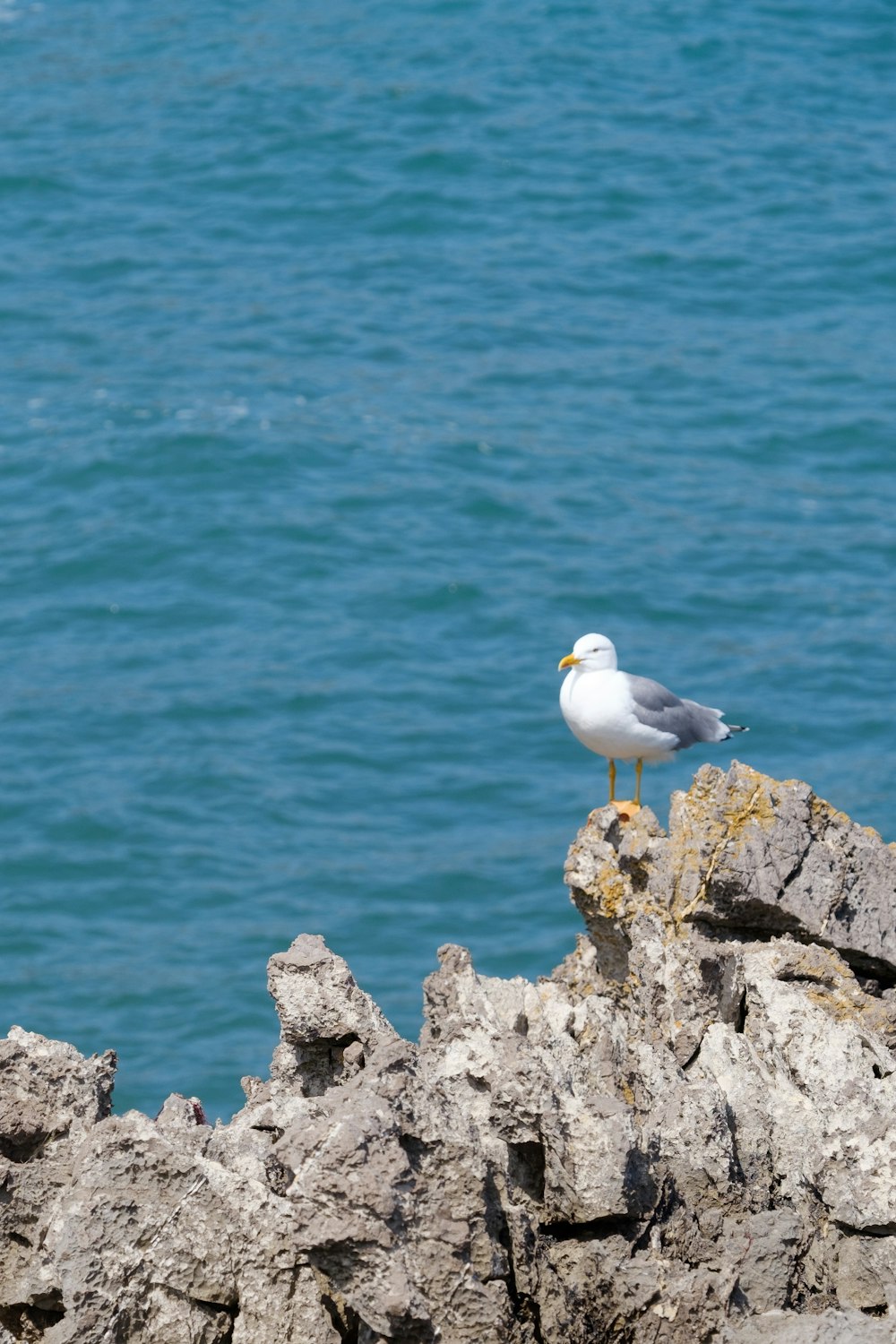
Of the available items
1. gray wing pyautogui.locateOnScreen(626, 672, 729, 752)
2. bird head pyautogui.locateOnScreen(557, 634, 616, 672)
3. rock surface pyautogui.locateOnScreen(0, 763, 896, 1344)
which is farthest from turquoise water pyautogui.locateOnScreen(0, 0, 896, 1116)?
rock surface pyautogui.locateOnScreen(0, 763, 896, 1344)

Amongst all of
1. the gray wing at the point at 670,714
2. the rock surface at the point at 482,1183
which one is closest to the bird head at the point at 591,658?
the gray wing at the point at 670,714

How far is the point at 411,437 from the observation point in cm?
3148

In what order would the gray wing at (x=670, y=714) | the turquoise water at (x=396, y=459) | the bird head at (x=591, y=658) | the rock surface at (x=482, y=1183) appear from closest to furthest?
1. the rock surface at (x=482, y=1183)
2. the gray wing at (x=670, y=714)
3. the bird head at (x=591, y=658)
4. the turquoise water at (x=396, y=459)

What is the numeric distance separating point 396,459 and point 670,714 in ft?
62.8

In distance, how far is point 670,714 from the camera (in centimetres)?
1239

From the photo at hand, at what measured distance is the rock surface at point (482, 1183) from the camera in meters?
5.32

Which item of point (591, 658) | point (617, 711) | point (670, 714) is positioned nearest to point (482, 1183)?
point (617, 711)

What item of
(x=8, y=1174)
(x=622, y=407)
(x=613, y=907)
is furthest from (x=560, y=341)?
(x=8, y=1174)

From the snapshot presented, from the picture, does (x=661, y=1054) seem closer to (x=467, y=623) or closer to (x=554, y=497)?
(x=467, y=623)

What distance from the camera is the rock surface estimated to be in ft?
17.5

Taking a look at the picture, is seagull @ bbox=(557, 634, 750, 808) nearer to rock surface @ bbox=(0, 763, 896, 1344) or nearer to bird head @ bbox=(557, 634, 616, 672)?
bird head @ bbox=(557, 634, 616, 672)

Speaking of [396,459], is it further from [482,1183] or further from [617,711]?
[482,1183]

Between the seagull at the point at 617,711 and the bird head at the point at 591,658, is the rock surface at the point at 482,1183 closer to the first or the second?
the seagull at the point at 617,711

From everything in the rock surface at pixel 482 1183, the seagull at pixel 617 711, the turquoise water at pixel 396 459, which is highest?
the turquoise water at pixel 396 459
